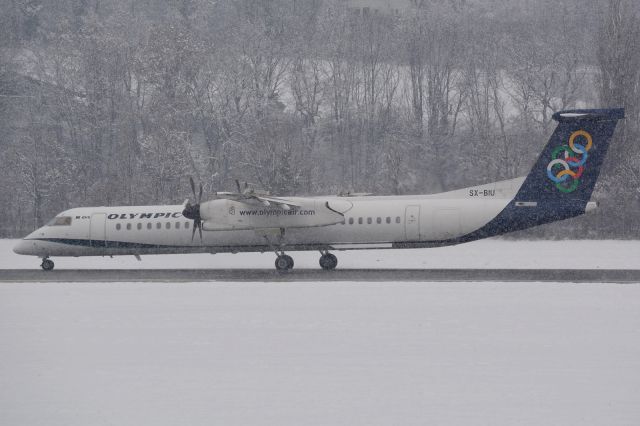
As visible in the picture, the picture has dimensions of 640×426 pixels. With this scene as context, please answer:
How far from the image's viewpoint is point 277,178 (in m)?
51.8

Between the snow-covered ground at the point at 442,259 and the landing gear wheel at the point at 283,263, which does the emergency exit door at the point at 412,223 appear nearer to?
the landing gear wheel at the point at 283,263

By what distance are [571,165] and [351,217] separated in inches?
289

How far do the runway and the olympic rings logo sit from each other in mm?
2901

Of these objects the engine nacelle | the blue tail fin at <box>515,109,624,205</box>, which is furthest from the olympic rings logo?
the engine nacelle

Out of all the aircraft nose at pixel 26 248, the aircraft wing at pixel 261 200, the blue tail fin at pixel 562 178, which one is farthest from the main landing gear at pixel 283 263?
the aircraft nose at pixel 26 248

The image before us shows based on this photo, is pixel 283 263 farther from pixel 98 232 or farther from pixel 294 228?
pixel 98 232

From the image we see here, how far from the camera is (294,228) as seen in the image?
29656 millimetres

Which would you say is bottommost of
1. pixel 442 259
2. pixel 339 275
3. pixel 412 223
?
pixel 339 275

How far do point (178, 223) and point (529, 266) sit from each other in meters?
12.9
